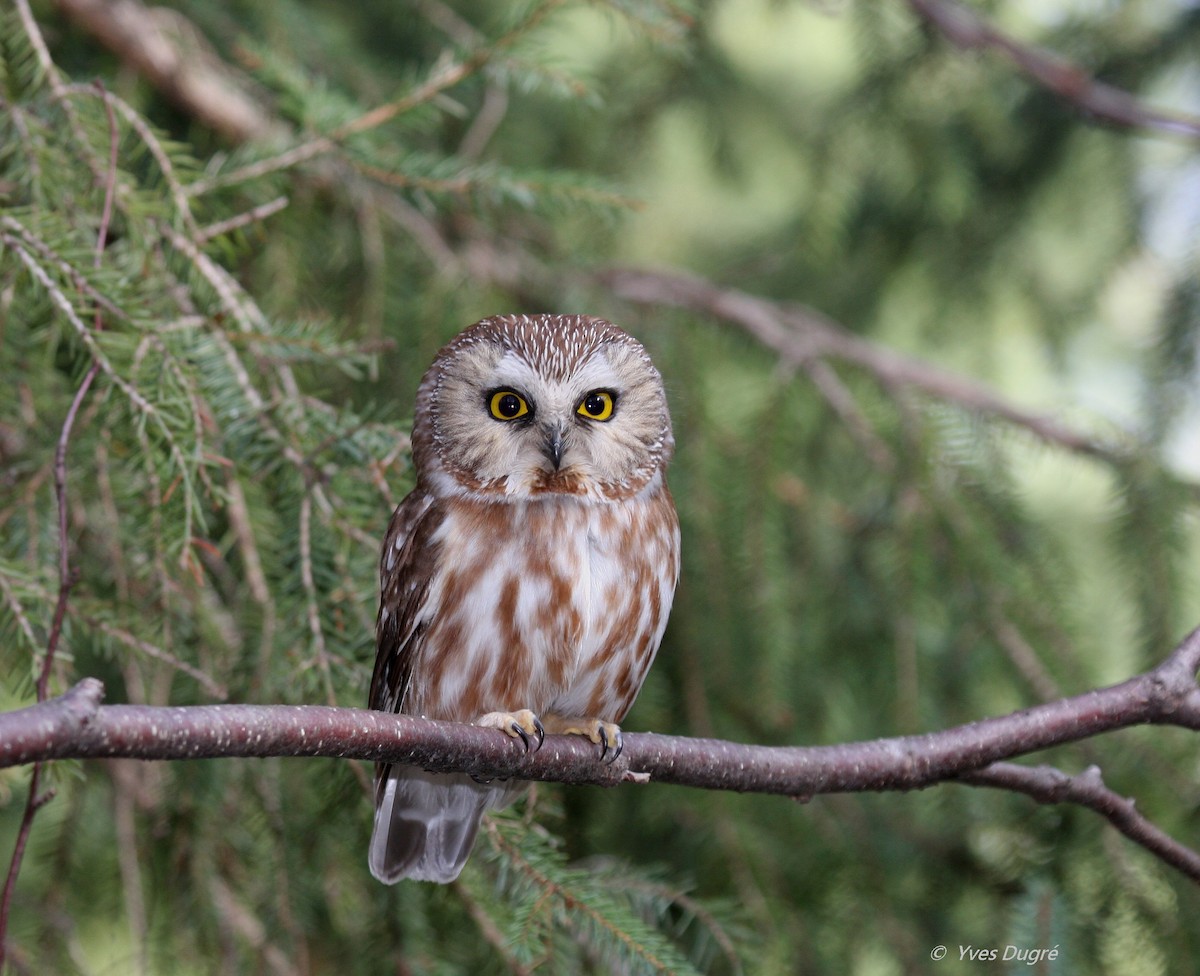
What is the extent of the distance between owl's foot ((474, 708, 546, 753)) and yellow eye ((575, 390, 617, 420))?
2.21ft

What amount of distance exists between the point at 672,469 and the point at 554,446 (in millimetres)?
1217

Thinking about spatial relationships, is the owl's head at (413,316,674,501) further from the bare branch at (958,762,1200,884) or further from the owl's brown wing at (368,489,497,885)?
the bare branch at (958,762,1200,884)

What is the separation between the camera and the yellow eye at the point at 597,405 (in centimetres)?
277

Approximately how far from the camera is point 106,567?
9.36ft

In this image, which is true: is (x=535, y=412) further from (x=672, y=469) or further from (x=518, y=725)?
(x=672, y=469)

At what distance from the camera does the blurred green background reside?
249cm

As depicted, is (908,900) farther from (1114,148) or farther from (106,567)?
(1114,148)

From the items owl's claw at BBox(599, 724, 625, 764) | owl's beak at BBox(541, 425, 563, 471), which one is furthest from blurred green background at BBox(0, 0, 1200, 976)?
owl's beak at BBox(541, 425, 563, 471)

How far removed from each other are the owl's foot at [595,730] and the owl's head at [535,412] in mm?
494

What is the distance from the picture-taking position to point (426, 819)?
302cm

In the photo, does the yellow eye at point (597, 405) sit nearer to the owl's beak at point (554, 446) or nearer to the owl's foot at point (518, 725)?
the owl's beak at point (554, 446)

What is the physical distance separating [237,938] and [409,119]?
195 centimetres

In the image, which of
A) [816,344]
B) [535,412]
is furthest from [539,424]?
[816,344]

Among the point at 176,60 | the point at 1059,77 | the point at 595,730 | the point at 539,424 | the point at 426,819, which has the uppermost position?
the point at 1059,77
